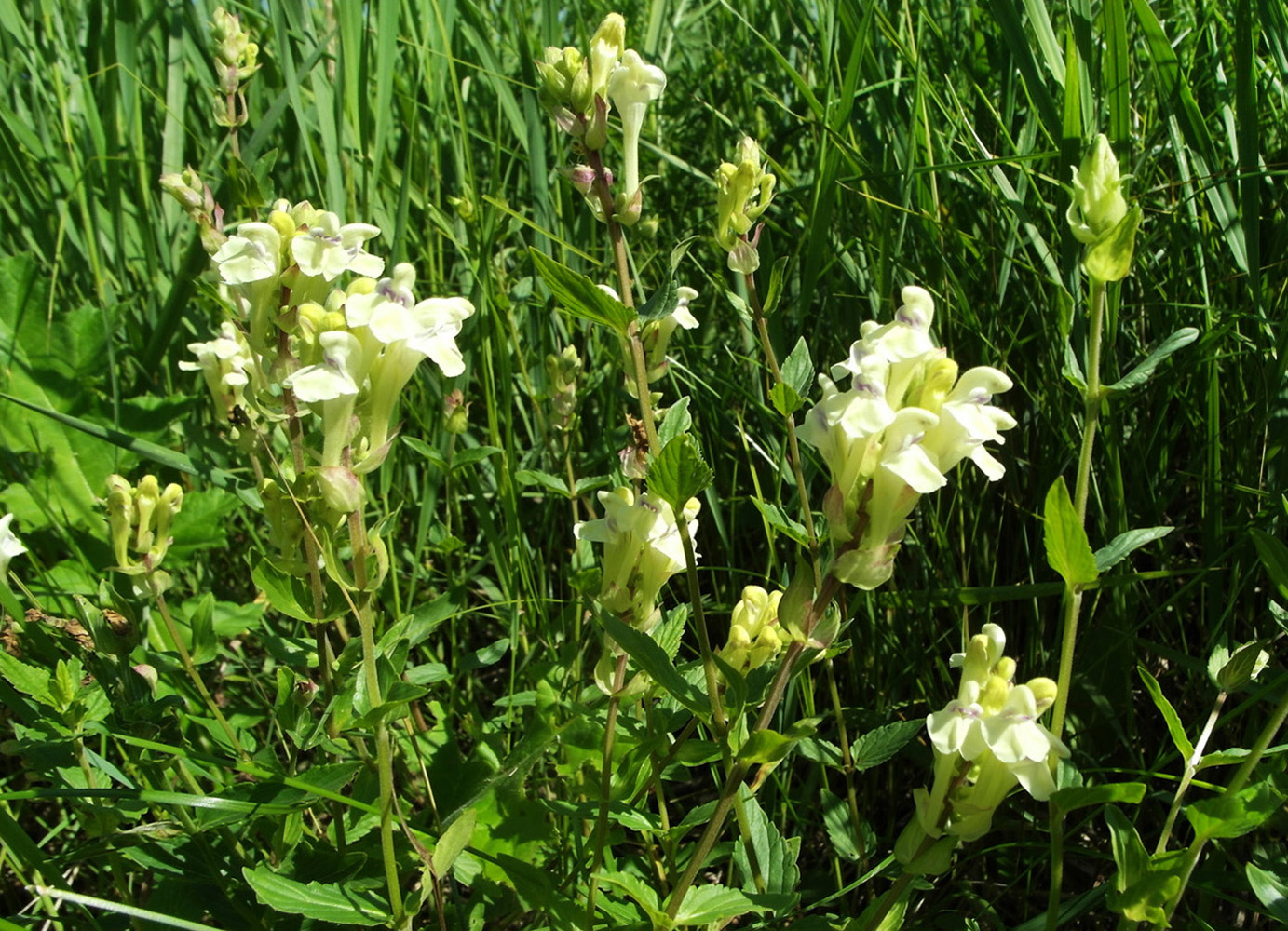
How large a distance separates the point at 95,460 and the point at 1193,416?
2561mm

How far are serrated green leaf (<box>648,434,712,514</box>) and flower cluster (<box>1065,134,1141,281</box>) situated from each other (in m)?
0.56

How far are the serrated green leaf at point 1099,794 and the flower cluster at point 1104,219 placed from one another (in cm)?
60

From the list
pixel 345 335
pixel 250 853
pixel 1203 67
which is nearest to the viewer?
pixel 345 335

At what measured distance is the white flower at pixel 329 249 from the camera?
143cm

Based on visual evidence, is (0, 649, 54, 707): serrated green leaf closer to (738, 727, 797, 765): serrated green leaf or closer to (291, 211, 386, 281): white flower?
(291, 211, 386, 281): white flower

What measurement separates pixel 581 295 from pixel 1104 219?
0.66 metres

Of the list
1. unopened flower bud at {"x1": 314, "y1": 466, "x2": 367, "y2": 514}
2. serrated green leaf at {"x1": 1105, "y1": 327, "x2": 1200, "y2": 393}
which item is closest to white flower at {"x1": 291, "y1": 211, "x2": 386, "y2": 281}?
unopened flower bud at {"x1": 314, "y1": 466, "x2": 367, "y2": 514}

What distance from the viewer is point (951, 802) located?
4.24 feet

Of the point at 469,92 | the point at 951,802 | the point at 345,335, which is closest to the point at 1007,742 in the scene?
the point at 951,802

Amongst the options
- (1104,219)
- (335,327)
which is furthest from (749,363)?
(335,327)

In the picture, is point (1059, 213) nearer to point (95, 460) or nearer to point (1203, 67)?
point (1203, 67)

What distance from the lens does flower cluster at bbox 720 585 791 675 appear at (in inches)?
60.5

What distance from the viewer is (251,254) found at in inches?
58.0

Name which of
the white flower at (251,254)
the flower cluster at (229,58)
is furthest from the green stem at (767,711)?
the flower cluster at (229,58)
